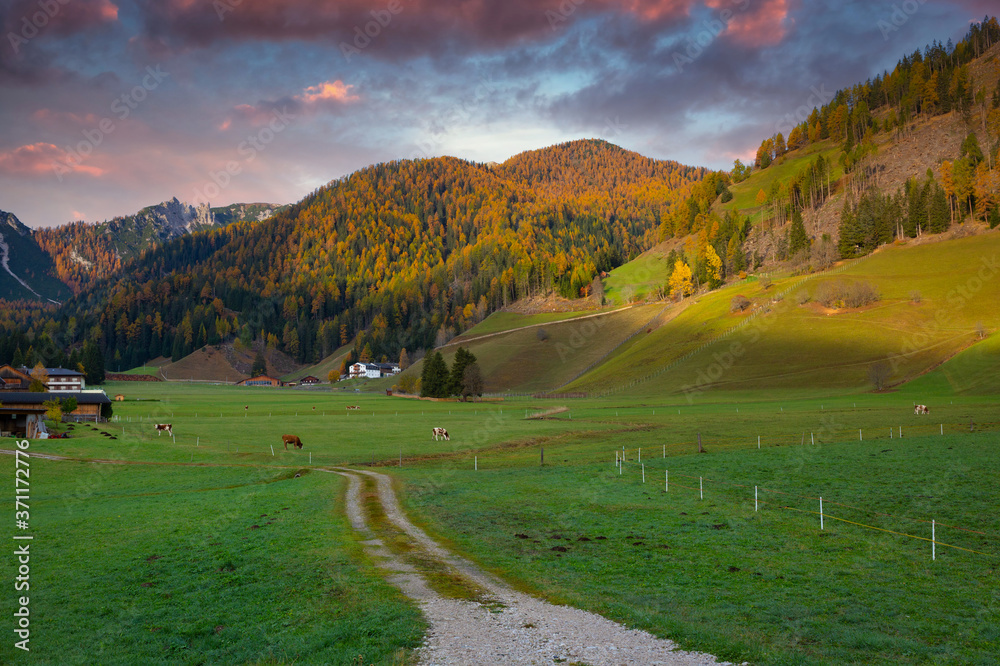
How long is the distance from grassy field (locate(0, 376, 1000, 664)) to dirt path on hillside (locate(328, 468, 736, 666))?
1.95ft

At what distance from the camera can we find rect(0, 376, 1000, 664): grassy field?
11586mm

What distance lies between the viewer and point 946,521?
22.3 metres

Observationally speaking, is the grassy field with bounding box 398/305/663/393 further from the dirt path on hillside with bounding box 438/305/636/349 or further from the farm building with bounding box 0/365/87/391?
the farm building with bounding box 0/365/87/391

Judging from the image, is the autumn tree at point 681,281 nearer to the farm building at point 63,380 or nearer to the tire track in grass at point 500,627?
the farm building at point 63,380

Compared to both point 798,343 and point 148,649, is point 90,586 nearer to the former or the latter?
point 148,649

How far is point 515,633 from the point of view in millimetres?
11266

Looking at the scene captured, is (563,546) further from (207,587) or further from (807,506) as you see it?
(807,506)

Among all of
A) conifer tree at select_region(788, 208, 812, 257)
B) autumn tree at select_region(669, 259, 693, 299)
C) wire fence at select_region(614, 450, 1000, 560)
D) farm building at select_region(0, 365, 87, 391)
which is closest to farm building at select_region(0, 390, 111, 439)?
farm building at select_region(0, 365, 87, 391)

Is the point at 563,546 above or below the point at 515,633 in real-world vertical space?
below

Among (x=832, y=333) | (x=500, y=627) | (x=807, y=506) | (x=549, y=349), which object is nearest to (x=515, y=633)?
(x=500, y=627)

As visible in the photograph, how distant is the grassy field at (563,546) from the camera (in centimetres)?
1159

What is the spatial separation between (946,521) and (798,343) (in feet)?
319

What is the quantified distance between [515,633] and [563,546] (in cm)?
841

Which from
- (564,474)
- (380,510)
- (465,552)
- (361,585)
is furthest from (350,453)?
(361,585)
